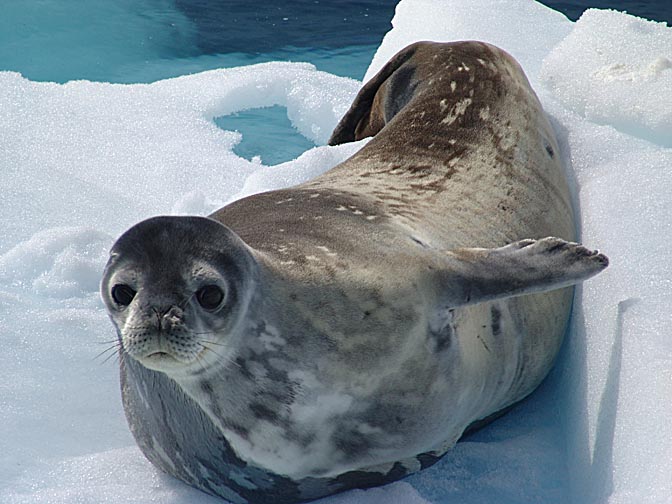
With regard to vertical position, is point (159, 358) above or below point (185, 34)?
above

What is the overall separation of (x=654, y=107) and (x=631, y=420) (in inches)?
58.9

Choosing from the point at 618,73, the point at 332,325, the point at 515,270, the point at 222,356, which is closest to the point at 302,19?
the point at 618,73

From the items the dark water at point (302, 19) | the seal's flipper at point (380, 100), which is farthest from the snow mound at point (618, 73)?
the dark water at point (302, 19)

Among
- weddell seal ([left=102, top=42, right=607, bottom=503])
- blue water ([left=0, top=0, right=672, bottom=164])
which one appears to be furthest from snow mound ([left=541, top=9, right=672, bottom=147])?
blue water ([left=0, top=0, right=672, bottom=164])

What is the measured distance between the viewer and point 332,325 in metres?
1.97

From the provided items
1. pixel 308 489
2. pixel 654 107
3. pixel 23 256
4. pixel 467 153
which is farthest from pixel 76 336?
pixel 654 107

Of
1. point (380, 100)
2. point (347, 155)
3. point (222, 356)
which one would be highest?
point (222, 356)

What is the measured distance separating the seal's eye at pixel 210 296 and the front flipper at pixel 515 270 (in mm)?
557

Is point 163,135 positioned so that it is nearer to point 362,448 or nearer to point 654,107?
point 654,107

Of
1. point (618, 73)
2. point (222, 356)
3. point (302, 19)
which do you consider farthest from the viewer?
point (302, 19)

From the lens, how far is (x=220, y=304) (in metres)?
1.80

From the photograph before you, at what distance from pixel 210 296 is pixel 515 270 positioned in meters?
0.73

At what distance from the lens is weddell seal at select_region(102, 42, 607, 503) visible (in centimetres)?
179

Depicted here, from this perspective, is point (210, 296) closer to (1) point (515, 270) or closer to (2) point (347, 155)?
(1) point (515, 270)
